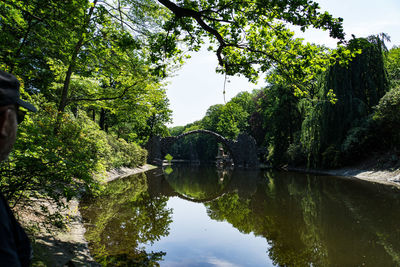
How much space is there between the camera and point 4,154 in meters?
1.01

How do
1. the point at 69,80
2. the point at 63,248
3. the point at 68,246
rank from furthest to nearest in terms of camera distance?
the point at 69,80, the point at 68,246, the point at 63,248

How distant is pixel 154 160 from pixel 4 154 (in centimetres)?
4128

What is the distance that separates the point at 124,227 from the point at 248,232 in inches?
130

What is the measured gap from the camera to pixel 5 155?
40.1 inches

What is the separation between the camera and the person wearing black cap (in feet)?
2.87

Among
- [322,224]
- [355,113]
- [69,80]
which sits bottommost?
[322,224]

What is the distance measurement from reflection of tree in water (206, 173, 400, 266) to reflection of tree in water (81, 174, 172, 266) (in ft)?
7.42

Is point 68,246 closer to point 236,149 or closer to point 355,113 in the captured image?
point 355,113

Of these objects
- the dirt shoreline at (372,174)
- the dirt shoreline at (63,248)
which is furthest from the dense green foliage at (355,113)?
the dirt shoreline at (63,248)

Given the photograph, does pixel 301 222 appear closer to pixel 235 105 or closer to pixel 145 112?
pixel 235 105

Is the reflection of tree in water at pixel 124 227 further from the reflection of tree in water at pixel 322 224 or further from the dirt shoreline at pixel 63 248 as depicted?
the reflection of tree in water at pixel 322 224

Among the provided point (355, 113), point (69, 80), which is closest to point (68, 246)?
point (69, 80)

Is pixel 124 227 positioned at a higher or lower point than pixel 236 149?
lower

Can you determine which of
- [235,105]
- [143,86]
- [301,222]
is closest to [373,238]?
[301,222]
